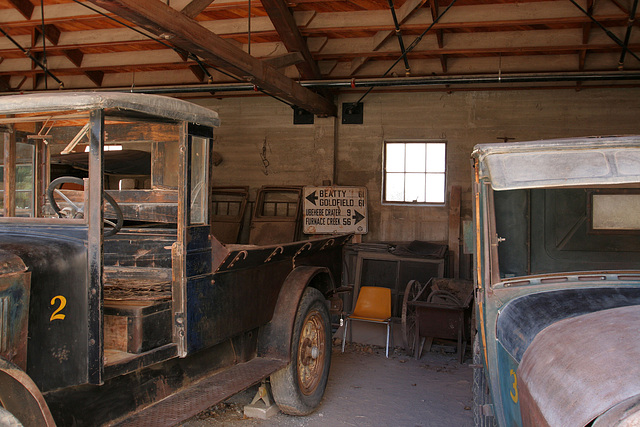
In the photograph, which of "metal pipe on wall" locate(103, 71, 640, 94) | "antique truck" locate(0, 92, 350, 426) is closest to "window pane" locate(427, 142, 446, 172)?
"metal pipe on wall" locate(103, 71, 640, 94)

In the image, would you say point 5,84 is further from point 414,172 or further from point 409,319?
point 409,319

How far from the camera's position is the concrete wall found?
8.33 meters

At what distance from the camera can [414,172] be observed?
29.3ft

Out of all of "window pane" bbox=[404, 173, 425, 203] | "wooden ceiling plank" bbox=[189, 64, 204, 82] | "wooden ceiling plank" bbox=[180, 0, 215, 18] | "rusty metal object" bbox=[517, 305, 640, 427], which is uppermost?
"wooden ceiling plank" bbox=[189, 64, 204, 82]

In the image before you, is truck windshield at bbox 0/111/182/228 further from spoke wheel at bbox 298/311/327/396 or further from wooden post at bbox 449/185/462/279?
wooden post at bbox 449/185/462/279

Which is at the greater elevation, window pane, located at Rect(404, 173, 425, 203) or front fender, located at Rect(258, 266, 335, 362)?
window pane, located at Rect(404, 173, 425, 203)

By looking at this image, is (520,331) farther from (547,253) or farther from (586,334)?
(547,253)

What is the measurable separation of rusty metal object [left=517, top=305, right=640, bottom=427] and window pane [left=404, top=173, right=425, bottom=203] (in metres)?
6.76

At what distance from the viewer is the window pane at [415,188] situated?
8.91 m

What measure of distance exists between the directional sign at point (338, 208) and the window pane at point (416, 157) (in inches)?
36.1

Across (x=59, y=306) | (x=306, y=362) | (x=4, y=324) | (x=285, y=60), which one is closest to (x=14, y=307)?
(x=4, y=324)

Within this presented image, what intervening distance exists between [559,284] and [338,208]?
605cm

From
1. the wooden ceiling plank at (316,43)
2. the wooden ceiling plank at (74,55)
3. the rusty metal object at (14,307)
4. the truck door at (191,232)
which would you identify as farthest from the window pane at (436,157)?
the rusty metal object at (14,307)

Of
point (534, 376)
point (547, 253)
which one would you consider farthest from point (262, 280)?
point (534, 376)
